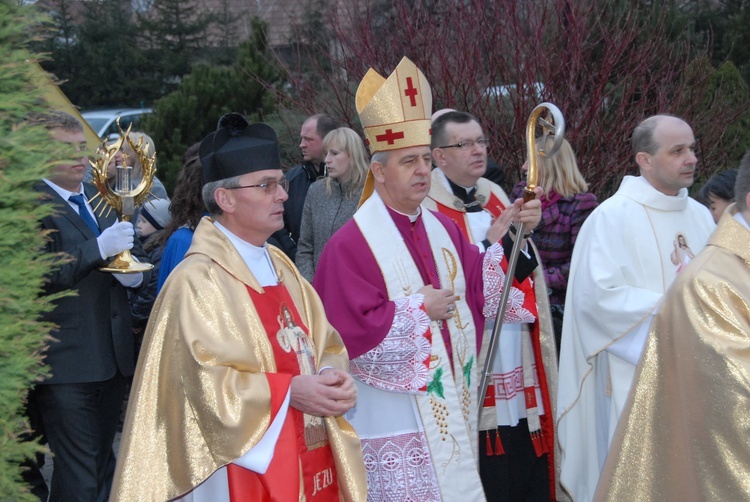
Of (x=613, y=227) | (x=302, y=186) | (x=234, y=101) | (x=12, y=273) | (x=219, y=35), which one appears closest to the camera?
(x=12, y=273)

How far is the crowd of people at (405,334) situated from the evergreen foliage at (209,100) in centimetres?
614

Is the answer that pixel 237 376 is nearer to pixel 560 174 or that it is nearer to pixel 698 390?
pixel 698 390

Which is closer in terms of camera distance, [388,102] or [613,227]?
[388,102]

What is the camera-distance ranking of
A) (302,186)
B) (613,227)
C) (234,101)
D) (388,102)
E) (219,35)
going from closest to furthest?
1. (388,102)
2. (613,227)
3. (302,186)
4. (234,101)
5. (219,35)

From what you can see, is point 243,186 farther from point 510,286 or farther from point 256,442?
point 510,286

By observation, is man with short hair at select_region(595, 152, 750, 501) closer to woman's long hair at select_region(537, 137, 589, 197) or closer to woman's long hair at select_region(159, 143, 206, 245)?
woman's long hair at select_region(537, 137, 589, 197)

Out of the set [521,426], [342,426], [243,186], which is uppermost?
[243,186]

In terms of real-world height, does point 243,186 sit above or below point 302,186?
above

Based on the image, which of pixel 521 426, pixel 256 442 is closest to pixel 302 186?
pixel 521 426

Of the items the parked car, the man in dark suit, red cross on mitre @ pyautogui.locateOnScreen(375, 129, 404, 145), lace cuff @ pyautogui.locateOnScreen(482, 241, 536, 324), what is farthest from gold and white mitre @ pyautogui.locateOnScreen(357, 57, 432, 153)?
the parked car

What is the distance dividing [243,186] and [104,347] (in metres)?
1.39

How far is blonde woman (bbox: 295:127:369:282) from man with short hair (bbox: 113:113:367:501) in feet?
9.07

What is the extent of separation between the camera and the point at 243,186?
3883mm

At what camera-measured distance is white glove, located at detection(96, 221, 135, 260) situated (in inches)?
179
